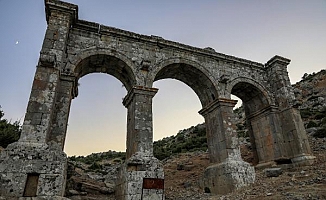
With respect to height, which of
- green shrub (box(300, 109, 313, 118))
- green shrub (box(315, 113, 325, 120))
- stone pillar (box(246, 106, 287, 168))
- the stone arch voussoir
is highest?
green shrub (box(300, 109, 313, 118))

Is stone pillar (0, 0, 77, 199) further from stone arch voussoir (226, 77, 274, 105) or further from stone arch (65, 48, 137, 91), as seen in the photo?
stone arch voussoir (226, 77, 274, 105)

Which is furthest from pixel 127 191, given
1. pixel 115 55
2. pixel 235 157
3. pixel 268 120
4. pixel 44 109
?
pixel 268 120

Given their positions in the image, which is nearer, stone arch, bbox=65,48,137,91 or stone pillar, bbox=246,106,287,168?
stone arch, bbox=65,48,137,91

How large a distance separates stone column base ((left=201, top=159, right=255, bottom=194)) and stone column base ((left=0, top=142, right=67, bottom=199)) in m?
5.26

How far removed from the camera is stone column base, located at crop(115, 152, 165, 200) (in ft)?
20.3

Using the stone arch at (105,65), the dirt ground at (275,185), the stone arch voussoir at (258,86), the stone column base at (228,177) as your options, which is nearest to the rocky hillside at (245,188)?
the dirt ground at (275,185)

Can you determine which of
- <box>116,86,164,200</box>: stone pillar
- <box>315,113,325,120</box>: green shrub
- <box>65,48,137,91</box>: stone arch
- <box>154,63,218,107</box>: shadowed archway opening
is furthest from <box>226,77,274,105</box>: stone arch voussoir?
<box>315,113,325,120</box>: green shrub

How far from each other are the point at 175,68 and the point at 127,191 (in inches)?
217

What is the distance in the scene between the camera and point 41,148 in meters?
5.65

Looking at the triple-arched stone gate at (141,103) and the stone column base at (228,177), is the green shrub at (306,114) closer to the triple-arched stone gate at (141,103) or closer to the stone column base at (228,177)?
the triple-arched stone gate at (141,103)

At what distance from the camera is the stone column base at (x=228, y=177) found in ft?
24.9

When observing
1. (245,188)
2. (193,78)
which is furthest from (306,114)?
(245,188)

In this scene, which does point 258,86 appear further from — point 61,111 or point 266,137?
point 61,111

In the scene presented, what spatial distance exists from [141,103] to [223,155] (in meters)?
3.73
